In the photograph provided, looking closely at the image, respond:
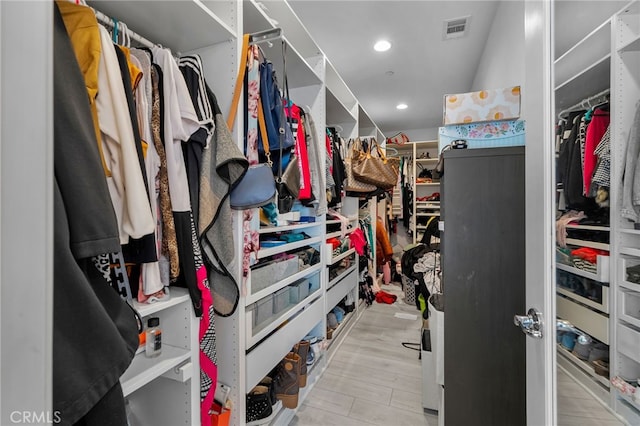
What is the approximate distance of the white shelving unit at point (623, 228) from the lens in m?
0.53

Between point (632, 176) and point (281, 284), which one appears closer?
point (632, 176)

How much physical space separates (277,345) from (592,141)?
1.46 metres

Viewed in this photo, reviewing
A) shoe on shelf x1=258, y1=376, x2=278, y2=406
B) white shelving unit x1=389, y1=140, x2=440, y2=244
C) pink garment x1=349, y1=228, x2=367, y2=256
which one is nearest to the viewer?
shoe on shelf x1=258, y1=376, x2=278, y2=406

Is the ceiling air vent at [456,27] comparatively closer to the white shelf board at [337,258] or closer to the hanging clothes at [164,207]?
the white shelf board at [337,258]

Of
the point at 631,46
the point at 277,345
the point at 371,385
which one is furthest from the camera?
the point at 371,385

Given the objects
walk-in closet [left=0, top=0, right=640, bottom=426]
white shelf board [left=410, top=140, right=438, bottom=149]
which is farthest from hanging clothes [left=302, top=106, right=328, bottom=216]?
white shelf board [left=410, top=140, right=438, bottom=149]

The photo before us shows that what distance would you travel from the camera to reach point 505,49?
197 cm

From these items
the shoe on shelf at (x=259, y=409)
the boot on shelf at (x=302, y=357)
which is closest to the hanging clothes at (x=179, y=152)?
the shoe on shelf at (x=259, y=409)

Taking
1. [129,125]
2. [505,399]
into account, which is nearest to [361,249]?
[505,399]

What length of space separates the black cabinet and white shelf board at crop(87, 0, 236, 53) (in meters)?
1.12

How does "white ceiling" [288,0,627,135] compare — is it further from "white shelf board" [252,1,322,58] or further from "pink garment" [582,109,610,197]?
"pink garment" [582,109,610,197]

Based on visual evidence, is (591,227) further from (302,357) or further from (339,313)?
(339,313)

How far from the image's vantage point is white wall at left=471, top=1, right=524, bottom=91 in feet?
5.52

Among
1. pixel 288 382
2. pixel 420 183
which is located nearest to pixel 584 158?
pixel 288 382
